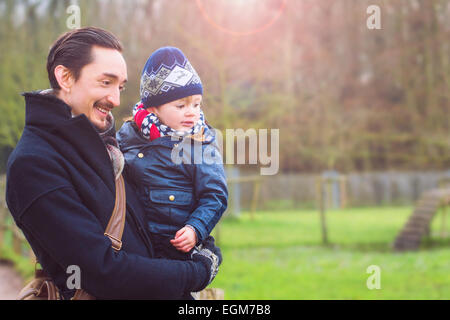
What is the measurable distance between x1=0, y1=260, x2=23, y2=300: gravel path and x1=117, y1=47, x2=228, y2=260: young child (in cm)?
526

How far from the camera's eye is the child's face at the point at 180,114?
6.07ft

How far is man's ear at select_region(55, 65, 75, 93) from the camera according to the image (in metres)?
1.70

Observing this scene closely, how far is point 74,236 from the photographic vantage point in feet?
4.87

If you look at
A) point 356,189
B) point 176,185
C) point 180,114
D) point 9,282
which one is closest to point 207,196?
point 176,185

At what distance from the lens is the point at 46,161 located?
1529mm

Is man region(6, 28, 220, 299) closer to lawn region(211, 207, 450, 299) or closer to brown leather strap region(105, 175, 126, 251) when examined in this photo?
brown leather strap region(105, 175, 126, 251)

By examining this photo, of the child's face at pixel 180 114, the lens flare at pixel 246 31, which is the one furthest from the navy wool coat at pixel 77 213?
the lens flare at pixel 246 31

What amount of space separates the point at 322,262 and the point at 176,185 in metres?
8.92

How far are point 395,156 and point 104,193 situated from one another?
23.9 m

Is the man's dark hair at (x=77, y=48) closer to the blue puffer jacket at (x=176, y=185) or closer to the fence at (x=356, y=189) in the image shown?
the blue puffer jacket at (x=176, y=185)

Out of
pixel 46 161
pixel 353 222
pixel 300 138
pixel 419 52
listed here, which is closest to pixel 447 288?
pixel 46 161

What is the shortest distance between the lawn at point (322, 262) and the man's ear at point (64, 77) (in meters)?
5.60

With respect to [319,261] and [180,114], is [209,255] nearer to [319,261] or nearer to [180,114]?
[180,114]
